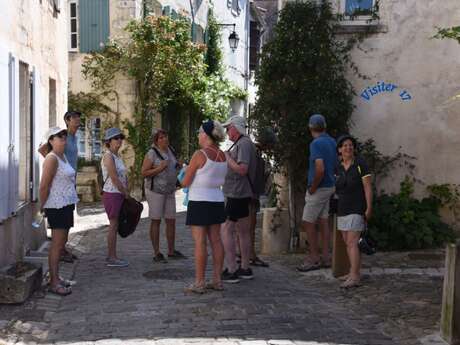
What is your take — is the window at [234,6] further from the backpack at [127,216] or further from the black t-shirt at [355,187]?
the black t-shirt at [355,187]

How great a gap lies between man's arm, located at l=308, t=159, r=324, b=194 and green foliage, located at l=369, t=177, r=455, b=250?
148 centimetres

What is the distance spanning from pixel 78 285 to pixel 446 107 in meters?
5.55

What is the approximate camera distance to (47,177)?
23.1ft

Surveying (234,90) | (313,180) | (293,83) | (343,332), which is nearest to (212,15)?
(234,90)

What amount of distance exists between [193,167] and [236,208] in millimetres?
1054

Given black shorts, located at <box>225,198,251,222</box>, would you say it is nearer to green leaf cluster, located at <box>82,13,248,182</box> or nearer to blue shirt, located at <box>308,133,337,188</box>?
blue shirt, located at <box>308,133,337,188</box>

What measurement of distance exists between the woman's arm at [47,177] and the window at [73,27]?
1080 cm

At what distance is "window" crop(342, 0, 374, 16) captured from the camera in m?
10.0

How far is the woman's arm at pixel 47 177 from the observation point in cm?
700

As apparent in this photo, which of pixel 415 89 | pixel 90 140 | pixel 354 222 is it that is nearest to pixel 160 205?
pixel 354 222

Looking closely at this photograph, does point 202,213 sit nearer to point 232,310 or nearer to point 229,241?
point 229,241

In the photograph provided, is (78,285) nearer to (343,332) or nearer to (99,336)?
(99,336)

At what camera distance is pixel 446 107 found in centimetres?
996

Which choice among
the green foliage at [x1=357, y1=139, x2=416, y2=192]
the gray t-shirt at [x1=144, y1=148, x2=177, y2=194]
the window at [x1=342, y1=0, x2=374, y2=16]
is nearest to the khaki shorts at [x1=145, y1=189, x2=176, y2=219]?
the gray t-shirt at [x1=144, y1=148, x2=177, y2=194]
